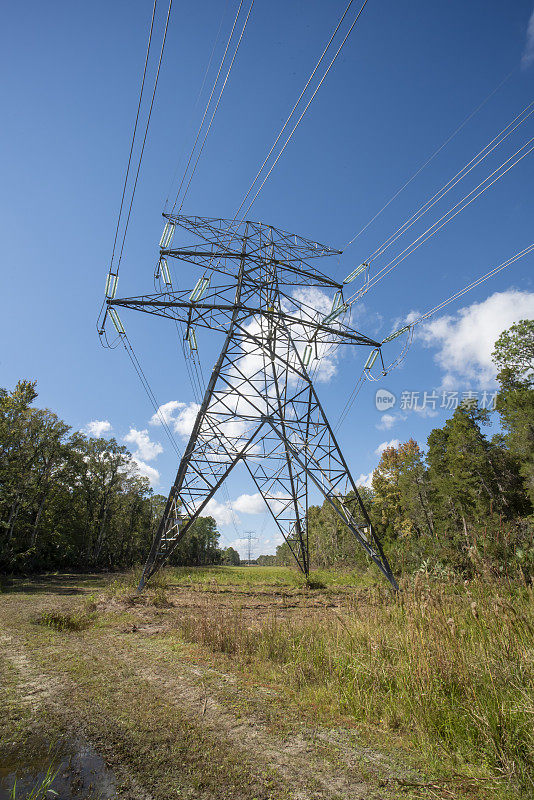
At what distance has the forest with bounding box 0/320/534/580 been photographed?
1992 centimetres

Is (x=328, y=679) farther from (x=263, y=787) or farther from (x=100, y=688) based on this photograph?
(x=100, y=688)

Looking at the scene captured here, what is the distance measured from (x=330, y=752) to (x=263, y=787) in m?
0.65

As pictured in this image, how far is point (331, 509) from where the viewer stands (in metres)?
29.3

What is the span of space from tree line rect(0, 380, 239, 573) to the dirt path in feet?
40.6

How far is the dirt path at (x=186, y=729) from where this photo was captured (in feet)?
7.32

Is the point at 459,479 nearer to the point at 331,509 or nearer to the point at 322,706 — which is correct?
the point at 331,509

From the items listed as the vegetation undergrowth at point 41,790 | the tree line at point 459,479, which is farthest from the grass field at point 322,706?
the tree line at point 459,479

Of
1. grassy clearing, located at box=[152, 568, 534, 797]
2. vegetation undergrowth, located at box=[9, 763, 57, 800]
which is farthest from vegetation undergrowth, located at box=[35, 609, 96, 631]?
vegetation undergrowth, located at box=[9, 763, 57, 800]

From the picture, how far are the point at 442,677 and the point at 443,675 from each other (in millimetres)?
21

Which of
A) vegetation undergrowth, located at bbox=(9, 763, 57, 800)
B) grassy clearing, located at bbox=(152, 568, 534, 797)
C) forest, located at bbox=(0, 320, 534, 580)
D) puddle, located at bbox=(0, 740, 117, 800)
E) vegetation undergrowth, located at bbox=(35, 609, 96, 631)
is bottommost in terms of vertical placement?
vegetation undergrowth, located at bbox=(35, 609, 96, 631)

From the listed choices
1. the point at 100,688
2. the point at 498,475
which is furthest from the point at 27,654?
the point at 498,475

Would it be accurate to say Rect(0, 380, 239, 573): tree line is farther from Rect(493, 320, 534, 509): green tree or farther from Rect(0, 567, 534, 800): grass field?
Rect(493, 320, 534, 509): green tree

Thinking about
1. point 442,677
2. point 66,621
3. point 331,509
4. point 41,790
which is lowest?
point 66,621

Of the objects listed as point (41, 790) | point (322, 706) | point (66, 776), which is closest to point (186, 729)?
point (66, 776)
